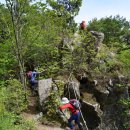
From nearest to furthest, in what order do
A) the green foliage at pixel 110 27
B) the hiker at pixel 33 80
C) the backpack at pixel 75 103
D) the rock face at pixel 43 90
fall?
the backpack at pixel 75 103 → the rock face at pixel 43 90 → the hiker at pixel 33 80 → the green foliage at pixel 110 27

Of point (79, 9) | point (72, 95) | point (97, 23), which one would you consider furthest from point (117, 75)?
point (97, 23)

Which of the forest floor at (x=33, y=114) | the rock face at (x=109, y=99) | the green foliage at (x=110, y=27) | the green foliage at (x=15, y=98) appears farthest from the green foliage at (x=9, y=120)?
the green foliage at (x=110, y=27)

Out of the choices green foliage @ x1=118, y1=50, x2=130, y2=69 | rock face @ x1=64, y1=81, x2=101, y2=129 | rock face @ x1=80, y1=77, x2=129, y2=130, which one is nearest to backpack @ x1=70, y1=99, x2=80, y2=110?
rock face @ x1=64, y1=81, x2=101, y2=129

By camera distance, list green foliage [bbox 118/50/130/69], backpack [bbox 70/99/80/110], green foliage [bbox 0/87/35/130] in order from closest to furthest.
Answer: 1. green foliage [bbox 0/87/35/130]
2. backpack [bbox 70/99/80/110]
3. green foliage [bbox 118/50/130/69]

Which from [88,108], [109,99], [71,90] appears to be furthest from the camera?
[109,99]

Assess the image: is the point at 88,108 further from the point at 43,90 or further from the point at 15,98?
the point at 15,98

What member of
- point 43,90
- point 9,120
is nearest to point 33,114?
point 43,90

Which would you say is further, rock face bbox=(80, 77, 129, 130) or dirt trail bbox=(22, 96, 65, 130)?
rock face bbox=(80, 77, 129, 130)

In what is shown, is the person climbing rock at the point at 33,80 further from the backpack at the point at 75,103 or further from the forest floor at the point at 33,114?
the backpack at the point at 75,103

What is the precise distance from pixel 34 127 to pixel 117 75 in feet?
22.7

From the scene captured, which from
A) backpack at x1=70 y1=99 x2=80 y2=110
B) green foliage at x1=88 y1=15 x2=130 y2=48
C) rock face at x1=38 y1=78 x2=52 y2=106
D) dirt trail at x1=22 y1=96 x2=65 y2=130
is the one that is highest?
green foliage at x1=88 y1=15 x2=130 y2=48

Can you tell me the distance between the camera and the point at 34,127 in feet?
39.5

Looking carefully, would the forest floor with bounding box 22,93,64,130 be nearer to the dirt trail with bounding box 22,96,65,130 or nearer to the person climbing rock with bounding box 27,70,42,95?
the dirt trail with bounding box 22,96,65,130

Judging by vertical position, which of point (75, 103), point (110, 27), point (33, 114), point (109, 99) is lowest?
point (33, 114)
